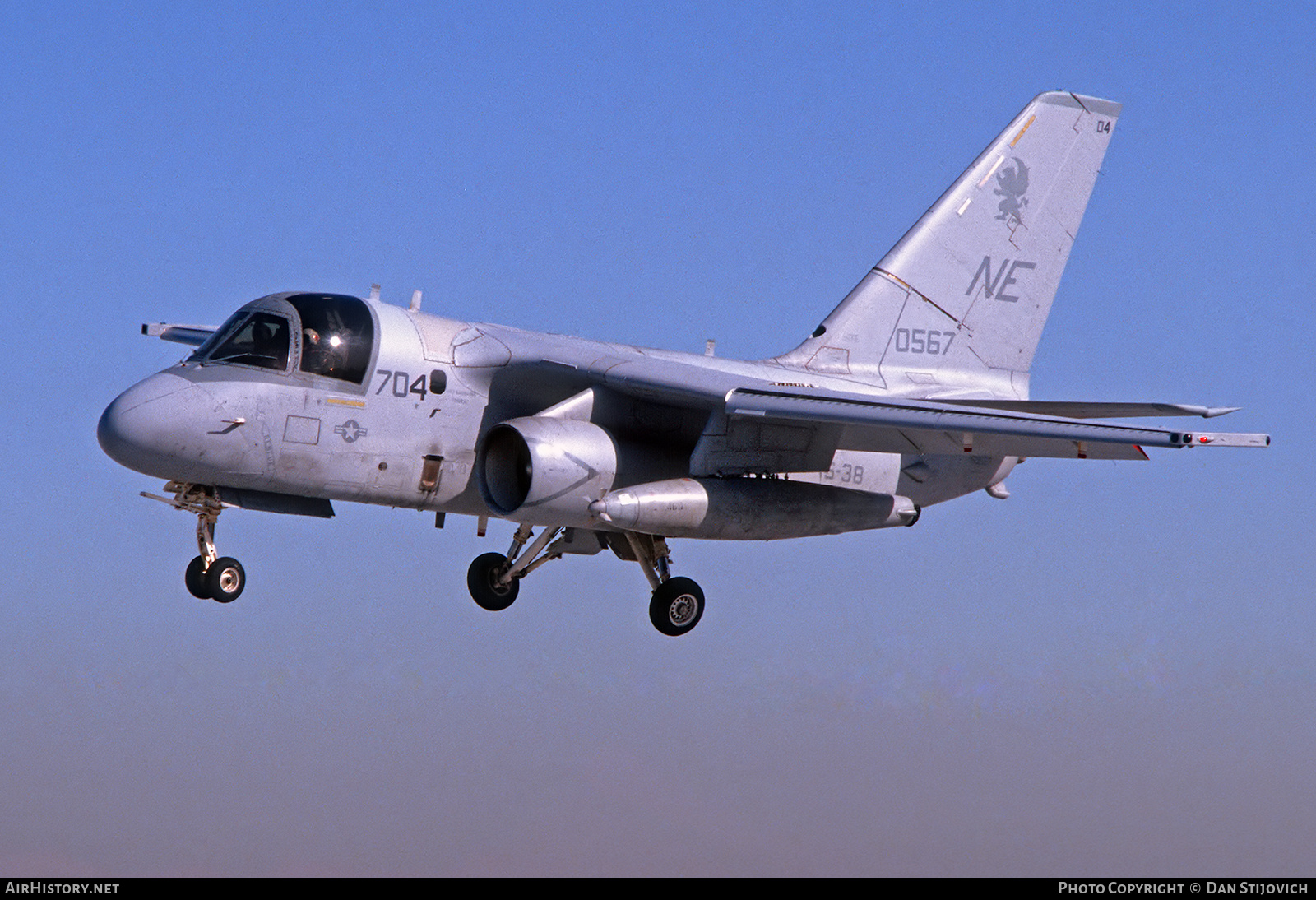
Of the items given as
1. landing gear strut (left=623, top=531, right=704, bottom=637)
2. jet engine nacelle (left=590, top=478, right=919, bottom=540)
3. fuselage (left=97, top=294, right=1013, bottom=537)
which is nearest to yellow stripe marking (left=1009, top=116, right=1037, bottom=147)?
jet engine nacelle (left=590, top=478, right=919, bottom=540)

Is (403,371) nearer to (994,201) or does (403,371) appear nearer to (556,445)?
(556,445)

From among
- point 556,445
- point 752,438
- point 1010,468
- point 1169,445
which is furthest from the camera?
point 1010,468

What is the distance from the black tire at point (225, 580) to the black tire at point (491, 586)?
140 inches

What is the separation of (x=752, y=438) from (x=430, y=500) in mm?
3283

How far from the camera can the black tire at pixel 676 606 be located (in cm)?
1717

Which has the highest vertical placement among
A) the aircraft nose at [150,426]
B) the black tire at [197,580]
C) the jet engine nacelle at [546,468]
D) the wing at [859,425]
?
the wing at [859,425]

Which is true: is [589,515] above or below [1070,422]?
below

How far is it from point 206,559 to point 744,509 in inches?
204

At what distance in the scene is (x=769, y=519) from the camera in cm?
1647

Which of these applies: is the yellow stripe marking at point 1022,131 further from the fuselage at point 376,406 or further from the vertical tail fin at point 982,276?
the fuselage at point 376,406

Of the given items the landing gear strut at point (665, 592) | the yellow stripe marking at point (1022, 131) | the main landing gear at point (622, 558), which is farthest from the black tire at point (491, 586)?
the yellow stripe marking at point (1022, 131)

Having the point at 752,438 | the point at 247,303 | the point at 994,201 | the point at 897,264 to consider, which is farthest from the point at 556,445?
the point at 994,201

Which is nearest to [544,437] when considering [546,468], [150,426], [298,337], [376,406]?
[546,468]

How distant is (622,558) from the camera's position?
58.7 feet
